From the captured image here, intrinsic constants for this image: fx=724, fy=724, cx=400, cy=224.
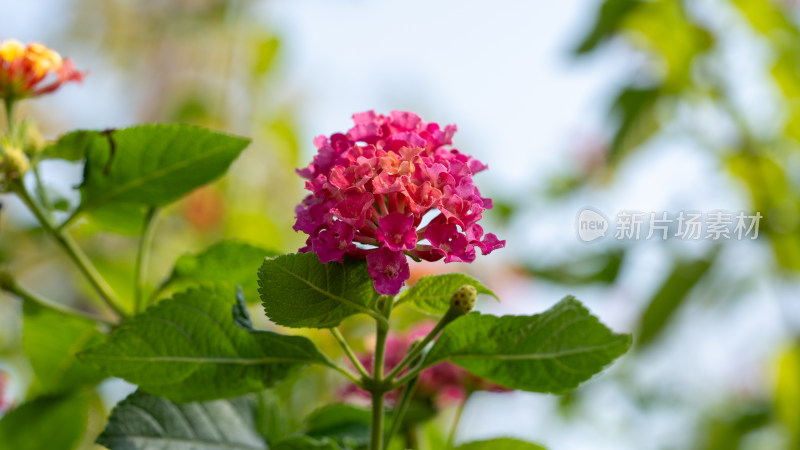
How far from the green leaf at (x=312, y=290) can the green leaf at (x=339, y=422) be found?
12 cm

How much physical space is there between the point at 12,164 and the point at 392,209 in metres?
0.23

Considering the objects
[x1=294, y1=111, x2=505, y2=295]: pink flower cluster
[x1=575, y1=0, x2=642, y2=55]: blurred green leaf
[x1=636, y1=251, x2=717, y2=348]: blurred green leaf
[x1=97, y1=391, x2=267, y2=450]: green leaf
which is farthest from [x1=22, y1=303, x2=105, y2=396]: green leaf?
[x1=575, y1=0, x2=642, y2=55]: blurred green leaf

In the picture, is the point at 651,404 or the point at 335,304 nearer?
the point at 335,304

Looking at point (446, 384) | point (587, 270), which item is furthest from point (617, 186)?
point (446, 384)

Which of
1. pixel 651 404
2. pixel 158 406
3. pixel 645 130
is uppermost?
pixel 645 130

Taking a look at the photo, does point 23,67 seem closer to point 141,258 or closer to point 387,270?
point 141,258

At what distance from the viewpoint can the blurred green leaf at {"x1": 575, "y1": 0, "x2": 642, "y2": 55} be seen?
1197 millimetres

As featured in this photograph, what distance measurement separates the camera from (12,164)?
41cm

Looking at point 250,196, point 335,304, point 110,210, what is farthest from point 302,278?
point 250,196

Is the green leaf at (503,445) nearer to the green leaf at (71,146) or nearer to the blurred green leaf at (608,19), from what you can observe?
the green leaf at (71,146)

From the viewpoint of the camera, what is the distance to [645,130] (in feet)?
4.08

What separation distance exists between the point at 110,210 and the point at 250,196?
911mm

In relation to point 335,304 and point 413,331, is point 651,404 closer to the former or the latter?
point 413,331

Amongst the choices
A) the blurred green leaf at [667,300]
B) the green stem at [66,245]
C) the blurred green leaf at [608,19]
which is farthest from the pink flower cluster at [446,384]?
the blurred green leaf at [608,19]
